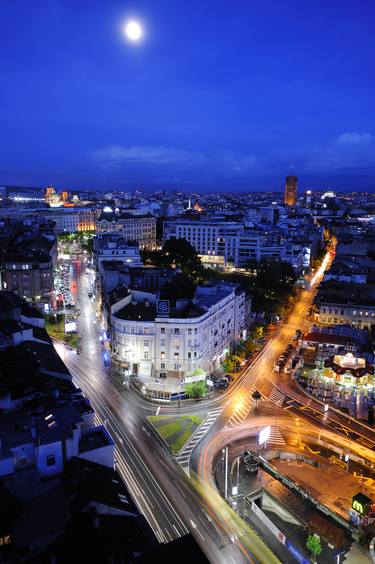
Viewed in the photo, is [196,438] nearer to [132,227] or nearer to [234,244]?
[234,244]

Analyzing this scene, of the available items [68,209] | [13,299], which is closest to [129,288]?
[13,299]

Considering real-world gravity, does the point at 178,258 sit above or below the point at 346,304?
above

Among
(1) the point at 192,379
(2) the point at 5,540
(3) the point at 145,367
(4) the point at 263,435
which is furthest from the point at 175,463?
(2) the point at 5,540

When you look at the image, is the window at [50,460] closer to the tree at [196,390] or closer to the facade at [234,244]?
the tree at [196,390]

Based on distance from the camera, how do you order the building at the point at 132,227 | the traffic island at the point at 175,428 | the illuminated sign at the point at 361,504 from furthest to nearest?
1. the building at the point at 132,227
2. the traffic island at the point at 175,428
3. the illuminated sign at the point at 361,504

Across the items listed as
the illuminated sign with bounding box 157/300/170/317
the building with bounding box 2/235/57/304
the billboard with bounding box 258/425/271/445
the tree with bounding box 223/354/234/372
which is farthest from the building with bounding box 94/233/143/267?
the billboard with bounding box 258/425/271/445

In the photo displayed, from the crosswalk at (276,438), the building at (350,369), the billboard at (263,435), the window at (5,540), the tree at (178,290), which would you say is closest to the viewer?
the window at (5,540)

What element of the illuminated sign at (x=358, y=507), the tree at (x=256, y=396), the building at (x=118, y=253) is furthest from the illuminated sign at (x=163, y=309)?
the building at (x=118, y=253)

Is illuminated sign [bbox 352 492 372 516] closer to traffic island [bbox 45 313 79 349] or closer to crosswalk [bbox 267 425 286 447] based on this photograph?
crosswalk [bbox 267 425 286 447]

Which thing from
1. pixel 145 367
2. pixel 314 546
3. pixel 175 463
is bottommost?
pixel 175 463
